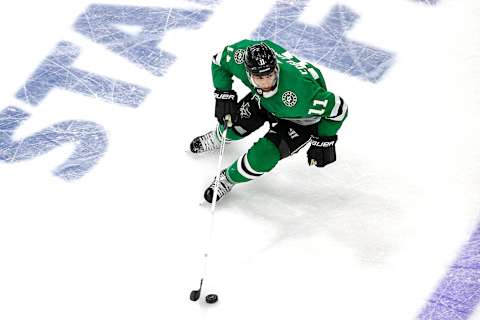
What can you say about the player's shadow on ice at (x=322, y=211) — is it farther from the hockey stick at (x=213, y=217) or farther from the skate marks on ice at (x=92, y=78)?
the skate marks on ice at (x=92, y=78)

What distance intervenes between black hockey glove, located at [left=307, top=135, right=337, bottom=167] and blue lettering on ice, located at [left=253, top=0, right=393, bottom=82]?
1.19m

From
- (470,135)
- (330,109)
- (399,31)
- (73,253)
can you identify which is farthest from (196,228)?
(399,31)

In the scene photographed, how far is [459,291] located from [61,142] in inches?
96.4

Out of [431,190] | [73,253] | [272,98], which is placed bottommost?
[73,253]

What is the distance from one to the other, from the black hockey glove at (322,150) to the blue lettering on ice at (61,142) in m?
1.35

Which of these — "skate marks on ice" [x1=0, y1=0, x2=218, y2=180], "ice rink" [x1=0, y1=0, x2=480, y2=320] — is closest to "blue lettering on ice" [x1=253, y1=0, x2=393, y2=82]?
"ice rink" [x1=0, y1=0, x2=480, y2=320]

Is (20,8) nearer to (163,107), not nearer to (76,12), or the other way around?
(76,12)

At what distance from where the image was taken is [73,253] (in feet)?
16.0

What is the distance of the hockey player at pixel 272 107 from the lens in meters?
4.48

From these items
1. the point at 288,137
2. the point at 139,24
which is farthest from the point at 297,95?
the point at 139,24

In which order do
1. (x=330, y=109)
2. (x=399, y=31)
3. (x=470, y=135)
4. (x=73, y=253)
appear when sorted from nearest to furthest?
(x=330, y=109) < (x=73, y=253) < (x=470, y=135) < (x=399, y=31)

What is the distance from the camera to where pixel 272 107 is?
15.2 feet

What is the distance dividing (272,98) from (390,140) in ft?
3.67

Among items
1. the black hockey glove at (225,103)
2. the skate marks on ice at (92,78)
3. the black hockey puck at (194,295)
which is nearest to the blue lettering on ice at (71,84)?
the skate marks on ice at (92,78)
